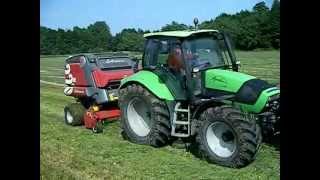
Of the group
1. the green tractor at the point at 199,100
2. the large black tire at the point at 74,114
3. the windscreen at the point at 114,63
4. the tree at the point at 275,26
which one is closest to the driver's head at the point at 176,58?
the green tractor at the point at 199,100

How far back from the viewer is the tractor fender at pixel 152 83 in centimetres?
591

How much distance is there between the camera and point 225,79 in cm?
546

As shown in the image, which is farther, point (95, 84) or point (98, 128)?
point (95, 84)

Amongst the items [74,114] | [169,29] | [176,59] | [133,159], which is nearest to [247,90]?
[176,59]

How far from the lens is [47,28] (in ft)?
16.5

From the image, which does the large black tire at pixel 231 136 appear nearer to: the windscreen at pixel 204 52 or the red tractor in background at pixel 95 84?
the windscreen at pixel 204 52

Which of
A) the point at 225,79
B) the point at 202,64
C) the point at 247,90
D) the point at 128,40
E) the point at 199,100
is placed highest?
the point at 128,40

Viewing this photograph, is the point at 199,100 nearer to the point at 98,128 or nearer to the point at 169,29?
the point at 169,29

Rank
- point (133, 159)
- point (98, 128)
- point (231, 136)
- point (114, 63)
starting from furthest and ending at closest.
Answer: point (114, 63) < point (98, 128) < point (133, 159) < point (231, 136)

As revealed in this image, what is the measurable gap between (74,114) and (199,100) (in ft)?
7.82

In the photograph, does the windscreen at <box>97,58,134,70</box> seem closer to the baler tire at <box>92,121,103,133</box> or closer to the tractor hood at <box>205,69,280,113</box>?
the baler tire at <box>92,121,103,133</box>

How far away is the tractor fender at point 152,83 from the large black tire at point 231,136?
0.67 meters
